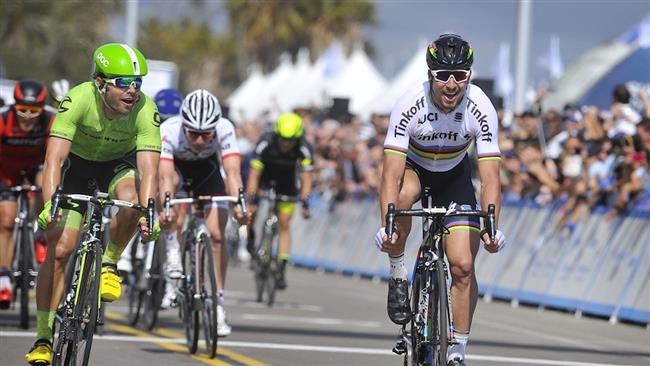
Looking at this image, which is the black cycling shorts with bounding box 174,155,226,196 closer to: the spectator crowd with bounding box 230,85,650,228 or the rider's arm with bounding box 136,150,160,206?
the spectator crowd with bounding box 230,85,650,228

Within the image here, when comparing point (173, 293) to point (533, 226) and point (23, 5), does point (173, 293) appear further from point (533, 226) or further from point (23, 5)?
point (23, 5)

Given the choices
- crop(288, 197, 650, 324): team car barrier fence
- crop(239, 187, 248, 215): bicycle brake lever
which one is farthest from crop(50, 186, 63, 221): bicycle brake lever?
crop(288, 197, 650, 324): team car barrier fence

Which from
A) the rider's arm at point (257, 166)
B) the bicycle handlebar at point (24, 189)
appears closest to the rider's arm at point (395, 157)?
the bicycle handlebar at point (24, 189)

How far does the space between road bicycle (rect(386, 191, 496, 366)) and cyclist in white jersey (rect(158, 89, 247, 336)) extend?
2.83 meters

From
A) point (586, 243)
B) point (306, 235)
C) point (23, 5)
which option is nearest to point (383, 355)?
point (586, 243)

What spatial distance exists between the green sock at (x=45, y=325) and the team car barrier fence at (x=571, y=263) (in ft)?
27.9

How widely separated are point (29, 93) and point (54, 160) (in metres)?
4.14

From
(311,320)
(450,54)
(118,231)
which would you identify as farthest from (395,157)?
(311,320)

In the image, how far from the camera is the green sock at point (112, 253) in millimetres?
10542

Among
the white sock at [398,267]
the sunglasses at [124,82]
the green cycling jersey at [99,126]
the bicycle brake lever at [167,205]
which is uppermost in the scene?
the sunglasses at [124,82]

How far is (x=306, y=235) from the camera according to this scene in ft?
93.1

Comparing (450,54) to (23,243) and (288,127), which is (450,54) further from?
(288,127)

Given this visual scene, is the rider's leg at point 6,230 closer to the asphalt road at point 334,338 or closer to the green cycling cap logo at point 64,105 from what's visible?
the asphalt road at point 334,338

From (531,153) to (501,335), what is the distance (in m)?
5.28
